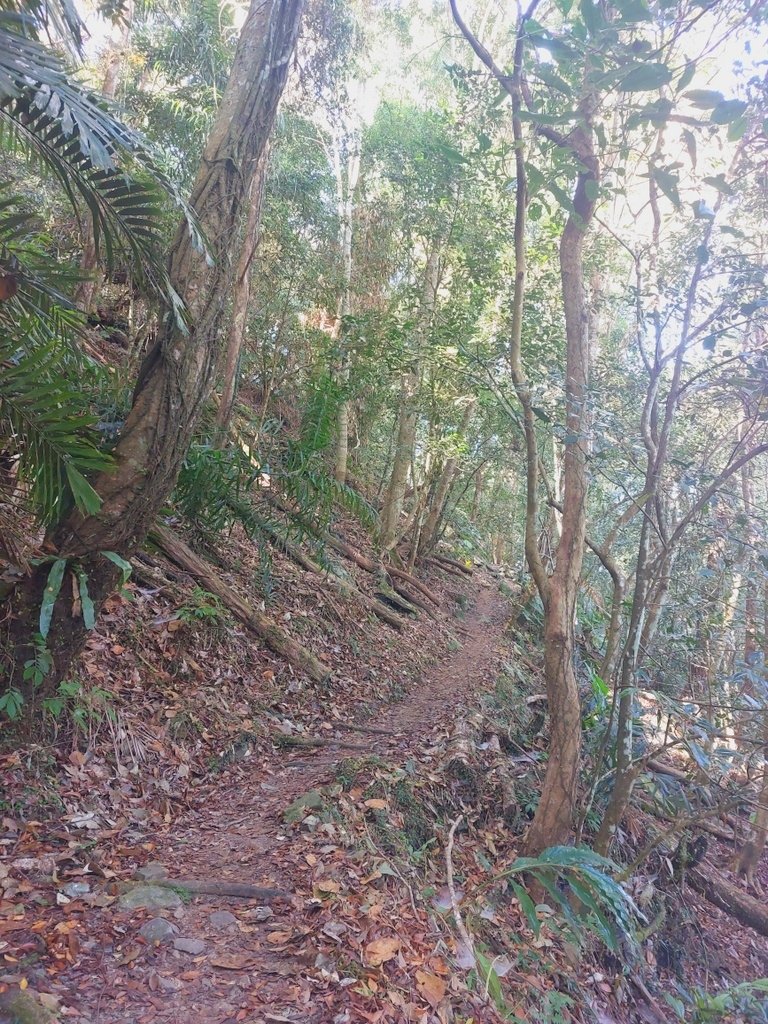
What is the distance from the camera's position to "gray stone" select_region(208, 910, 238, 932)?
3.19m

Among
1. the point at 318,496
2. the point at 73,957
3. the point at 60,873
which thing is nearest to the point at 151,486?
the point at 60,873

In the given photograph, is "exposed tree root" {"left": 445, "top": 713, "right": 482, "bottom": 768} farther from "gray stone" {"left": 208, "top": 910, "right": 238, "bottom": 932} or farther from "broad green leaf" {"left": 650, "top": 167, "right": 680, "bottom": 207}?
"broad green leaf" {"left": 650, "top": 167, "right": 680, "bottom": 207}

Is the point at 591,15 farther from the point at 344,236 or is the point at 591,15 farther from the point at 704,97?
the point at 344,236

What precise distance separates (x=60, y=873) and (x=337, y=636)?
525 cm

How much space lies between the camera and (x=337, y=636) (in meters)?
8.45

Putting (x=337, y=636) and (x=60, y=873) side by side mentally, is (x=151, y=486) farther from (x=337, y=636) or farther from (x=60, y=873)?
(x=337, y=636)

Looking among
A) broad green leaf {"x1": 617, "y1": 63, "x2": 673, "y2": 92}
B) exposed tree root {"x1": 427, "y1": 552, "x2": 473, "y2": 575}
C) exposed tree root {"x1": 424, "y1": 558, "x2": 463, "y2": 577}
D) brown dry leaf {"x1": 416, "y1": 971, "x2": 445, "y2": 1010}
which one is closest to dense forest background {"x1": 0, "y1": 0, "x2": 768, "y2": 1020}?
broad green leaf {"x1": 617, "y1": 63, "x2": 673, "y2": 92}

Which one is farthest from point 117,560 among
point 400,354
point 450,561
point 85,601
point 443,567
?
point 450,561

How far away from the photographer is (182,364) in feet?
Result: 13.7

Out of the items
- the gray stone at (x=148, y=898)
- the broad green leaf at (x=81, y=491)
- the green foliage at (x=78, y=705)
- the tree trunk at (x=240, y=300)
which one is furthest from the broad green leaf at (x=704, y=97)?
the tree trunk at (x=240, y=300)

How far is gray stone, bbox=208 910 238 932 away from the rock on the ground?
2.84 feet

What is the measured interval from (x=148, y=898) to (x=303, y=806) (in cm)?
132

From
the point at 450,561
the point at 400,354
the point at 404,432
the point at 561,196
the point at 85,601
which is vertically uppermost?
the point at 400,354

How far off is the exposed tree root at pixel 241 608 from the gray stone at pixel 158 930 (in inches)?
148
